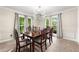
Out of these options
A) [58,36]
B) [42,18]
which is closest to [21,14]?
[42,18]

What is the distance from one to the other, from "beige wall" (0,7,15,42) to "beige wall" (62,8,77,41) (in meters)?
0.90

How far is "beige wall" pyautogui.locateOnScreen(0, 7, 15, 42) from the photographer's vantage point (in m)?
1.27

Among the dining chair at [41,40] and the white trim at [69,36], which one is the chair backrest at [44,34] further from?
the white trim at [69,36]

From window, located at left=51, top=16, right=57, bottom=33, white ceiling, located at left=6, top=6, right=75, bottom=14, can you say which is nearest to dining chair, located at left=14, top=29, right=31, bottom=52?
white ceiling, located at left=6, top=6, right=75, bottom=14

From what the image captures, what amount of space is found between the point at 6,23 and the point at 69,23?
1.08m

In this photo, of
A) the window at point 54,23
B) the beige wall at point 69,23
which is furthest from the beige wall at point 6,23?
the beige wall at point 69,23

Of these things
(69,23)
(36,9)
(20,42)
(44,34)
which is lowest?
(20,42)

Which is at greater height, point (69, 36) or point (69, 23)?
point (69, 23)

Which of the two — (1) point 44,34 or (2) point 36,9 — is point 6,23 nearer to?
(2) point 36,9

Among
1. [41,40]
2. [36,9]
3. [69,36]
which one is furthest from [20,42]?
[69,36]

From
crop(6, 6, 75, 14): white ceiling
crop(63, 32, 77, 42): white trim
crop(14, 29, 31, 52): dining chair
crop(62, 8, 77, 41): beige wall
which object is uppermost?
crop(6, 6, 75, 14): white ceiling

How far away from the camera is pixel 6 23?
129 centimetres

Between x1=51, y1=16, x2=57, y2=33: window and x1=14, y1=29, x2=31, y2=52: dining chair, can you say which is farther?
x1=51, y1=16, x2=57, y2=33: window

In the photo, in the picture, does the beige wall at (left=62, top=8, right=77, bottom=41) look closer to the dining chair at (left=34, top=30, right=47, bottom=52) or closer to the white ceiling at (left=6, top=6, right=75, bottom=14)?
the white ceiling at (left=6, top=6, right=75, bottom=14)
